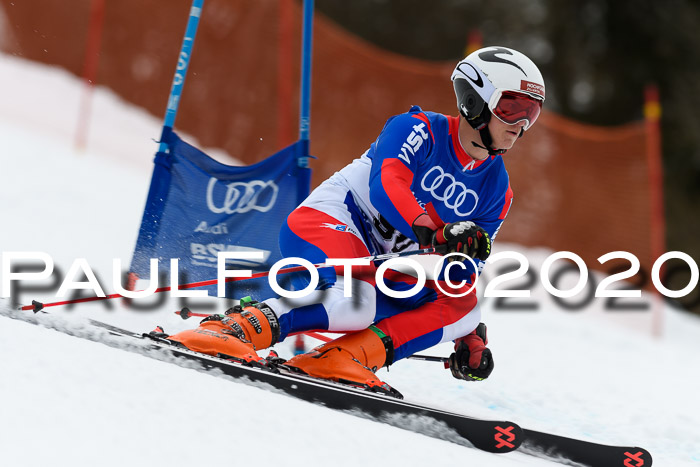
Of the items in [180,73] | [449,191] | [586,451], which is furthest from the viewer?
[180,73]

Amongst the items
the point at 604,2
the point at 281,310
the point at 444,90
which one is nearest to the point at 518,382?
the point at 281,310

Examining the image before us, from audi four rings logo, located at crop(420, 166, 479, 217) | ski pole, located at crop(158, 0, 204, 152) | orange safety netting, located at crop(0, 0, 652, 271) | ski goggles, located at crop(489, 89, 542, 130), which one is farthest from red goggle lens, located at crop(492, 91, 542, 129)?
orange safety netting, located at crop(0, 0, 652, 271)

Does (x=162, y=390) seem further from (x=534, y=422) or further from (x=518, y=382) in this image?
(x=518, y=382)

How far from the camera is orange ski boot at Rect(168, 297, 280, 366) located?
10.3 feet

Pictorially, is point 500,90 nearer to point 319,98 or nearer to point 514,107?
point 514,107

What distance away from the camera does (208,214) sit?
4.34 m

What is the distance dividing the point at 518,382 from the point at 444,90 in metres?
4.90

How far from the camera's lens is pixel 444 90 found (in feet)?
31.2

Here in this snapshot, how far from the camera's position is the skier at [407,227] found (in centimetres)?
339

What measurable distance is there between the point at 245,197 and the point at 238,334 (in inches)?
50.5

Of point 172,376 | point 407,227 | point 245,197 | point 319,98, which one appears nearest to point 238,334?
point 172,376

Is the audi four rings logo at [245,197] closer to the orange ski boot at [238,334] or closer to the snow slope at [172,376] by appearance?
the snow slope at [172,376]

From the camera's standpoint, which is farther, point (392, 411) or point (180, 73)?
point (180, 73)

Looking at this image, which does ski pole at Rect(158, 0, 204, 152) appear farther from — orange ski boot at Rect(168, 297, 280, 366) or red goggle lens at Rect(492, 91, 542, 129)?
red goggle lens at Rect(492, 91, 542, 129)
